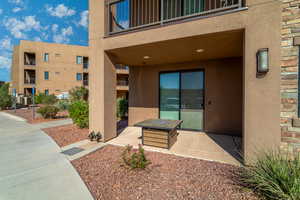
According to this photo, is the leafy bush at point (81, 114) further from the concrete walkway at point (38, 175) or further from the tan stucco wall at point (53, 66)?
the tan stucco wall at point (53, 66)

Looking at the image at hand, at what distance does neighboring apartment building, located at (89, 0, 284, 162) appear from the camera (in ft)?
8.80

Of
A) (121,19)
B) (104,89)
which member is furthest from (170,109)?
(121,19)

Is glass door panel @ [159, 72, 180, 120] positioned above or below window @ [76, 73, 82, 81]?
below

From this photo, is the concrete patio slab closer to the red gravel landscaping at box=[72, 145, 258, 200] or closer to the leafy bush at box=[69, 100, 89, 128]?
the red gravel landscaping at box=[72, 145, 258, 200]

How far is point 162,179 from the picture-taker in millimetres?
2516

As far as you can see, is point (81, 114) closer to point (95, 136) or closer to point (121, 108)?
point (95, 136)

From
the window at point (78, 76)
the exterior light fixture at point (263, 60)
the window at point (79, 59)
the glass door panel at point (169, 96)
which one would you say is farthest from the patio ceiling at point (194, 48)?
the window at point (79, 59)

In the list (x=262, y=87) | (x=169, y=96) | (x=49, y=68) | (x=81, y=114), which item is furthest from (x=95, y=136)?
(x=49, y=68)

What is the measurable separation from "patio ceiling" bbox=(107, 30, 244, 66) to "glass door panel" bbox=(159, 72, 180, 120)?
1180mm

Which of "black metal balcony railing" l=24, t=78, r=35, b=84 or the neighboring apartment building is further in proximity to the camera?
"black metal balcony railing" l=24, t=78, r=35, b=84

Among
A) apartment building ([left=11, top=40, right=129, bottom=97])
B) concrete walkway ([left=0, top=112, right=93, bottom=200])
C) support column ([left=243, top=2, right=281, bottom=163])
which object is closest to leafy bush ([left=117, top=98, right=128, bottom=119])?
concrete walkway ([left=0, top=112, right=93, bottom=200])

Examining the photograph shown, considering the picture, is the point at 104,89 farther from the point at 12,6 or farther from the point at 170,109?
the point at 12,6

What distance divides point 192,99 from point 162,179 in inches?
149

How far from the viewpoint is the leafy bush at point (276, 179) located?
176 cm
